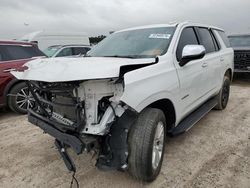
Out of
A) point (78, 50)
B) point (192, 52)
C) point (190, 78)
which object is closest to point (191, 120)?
point (190, 78)

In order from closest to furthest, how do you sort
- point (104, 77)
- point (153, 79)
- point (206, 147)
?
point (104, 77) → point (153, 79) → point (206, 147)

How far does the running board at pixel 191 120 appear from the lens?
11.0 feet

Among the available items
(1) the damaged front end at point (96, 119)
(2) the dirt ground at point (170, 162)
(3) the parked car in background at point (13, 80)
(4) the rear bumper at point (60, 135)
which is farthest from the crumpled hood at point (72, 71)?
(3) the parked car in background at point (13, 80)

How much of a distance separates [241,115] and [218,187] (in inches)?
114

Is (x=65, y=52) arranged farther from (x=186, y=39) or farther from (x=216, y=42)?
(x=186, y=39)

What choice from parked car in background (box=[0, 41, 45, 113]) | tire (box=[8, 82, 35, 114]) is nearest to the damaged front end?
parked car in background (box=[0, 41, 45, 113])

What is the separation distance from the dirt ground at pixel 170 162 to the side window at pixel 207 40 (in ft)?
4.66

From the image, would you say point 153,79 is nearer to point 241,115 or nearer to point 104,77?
point 104,77

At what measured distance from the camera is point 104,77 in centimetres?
222

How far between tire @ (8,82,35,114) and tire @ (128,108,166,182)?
12.3 feet

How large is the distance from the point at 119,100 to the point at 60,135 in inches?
30.6

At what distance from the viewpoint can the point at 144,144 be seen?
2.53 metres

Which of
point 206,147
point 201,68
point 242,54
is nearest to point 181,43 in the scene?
point 201,68

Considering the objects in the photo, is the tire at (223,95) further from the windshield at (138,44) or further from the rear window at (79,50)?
the rear window at (79,50)
